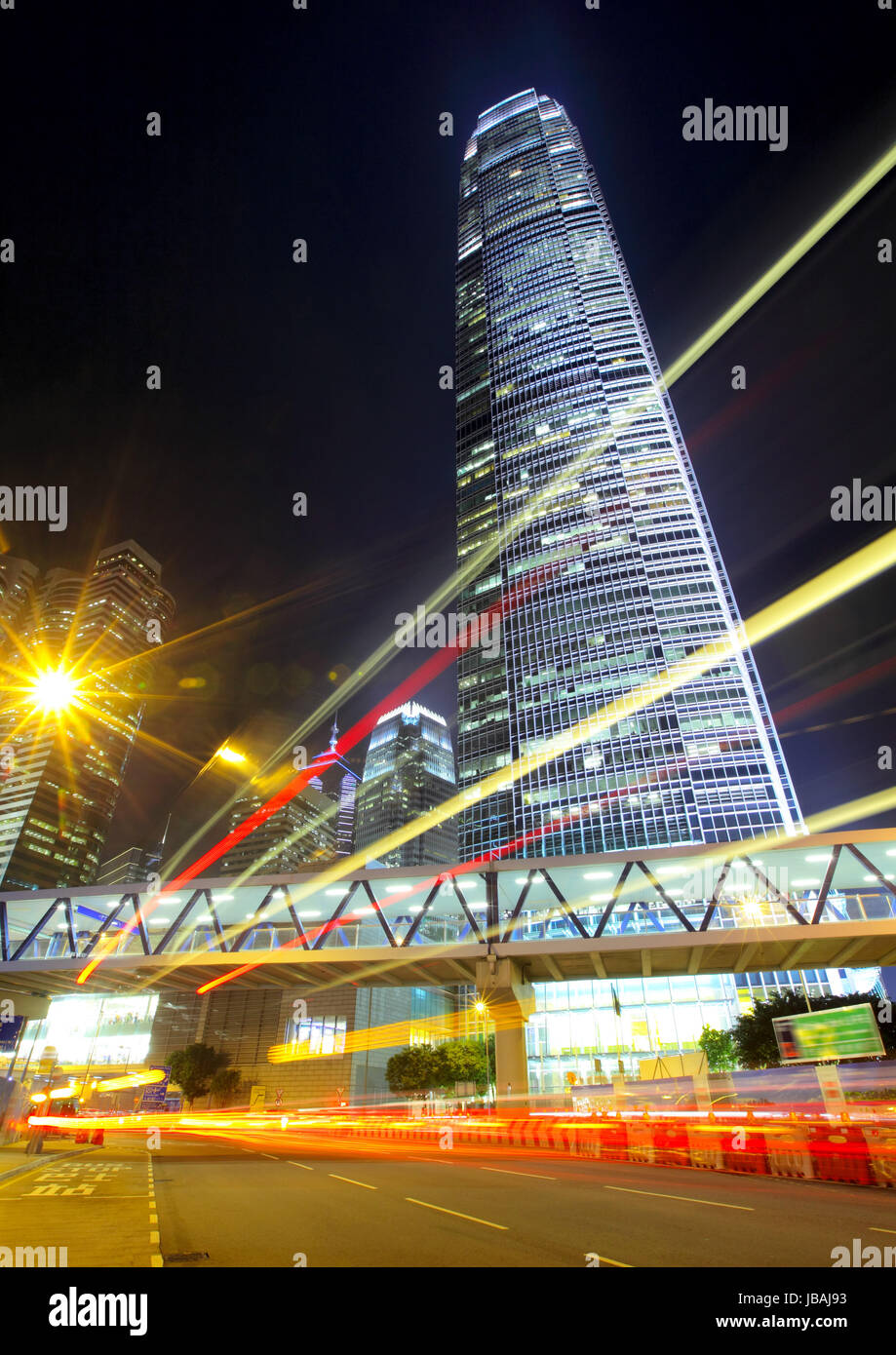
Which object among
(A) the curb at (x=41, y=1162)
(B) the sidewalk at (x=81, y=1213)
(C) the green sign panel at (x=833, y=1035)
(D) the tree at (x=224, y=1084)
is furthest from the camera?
(D) the tree at (x=224, y=1084)

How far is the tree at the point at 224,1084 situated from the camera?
224 feet

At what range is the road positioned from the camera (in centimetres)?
682

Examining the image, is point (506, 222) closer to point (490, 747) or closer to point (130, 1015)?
point (490, 747)

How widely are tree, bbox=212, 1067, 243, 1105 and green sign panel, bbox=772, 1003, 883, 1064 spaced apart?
64032 mm

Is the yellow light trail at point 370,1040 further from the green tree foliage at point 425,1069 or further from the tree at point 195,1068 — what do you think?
the tree at point 195,1068

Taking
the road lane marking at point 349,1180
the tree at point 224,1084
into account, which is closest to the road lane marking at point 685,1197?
the road lane marking at point 349,1180

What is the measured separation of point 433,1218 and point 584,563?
412 feet

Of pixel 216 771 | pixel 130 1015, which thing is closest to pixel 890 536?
pixel 130 1015

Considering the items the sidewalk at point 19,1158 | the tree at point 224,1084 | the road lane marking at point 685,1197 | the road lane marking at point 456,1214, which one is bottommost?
the tree at point 224,1084

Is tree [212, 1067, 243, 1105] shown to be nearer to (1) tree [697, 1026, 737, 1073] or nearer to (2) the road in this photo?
(1) tree [697, 1026, 737, 1073]

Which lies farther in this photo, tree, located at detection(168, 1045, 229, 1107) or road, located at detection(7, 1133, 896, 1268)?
tree, located at detection(168, 1045, 229, 1107)

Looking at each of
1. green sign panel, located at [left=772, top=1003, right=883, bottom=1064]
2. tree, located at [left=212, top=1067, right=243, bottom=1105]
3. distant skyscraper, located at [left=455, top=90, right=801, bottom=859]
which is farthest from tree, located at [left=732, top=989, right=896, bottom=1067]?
tree, located at [left=212, top=1067, right=243, bottom=1105]

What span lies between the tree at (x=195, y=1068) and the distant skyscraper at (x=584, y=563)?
2090 inches

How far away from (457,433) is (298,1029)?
486 ft
